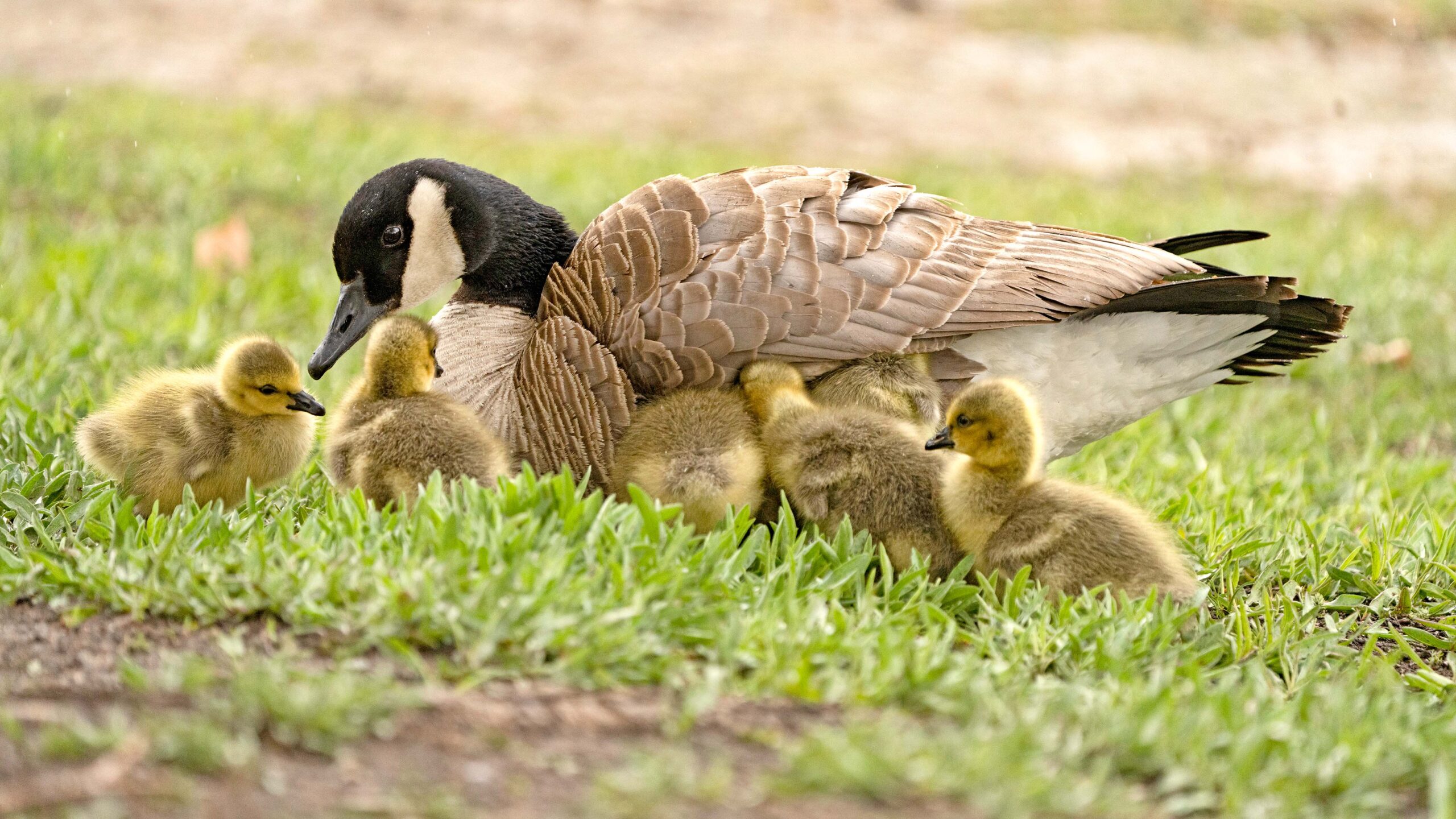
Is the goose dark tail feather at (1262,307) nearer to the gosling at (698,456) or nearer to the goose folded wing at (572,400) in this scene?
the gosling at (698,456)

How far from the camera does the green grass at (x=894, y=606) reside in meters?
2.78

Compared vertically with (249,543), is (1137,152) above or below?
above

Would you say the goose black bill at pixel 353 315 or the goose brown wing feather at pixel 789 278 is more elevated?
the goose brown wing feather at pixel 789 278

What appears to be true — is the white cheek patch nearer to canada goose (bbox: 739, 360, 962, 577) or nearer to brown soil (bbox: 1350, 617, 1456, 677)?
canada goose (bbox: 739, 360, 962, 577)

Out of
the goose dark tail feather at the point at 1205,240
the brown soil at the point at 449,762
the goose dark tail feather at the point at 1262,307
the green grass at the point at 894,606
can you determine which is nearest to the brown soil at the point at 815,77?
the green grass at the point at 894,606

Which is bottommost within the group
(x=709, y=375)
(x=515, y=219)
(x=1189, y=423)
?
(x=1189, y=423)

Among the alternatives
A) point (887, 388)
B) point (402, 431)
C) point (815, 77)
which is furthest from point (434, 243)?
point (815, 77)

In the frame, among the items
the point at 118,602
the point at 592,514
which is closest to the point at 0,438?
the point at 118,602

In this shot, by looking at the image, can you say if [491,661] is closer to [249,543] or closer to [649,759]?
[649,759]

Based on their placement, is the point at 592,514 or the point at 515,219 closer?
the point at 592,514

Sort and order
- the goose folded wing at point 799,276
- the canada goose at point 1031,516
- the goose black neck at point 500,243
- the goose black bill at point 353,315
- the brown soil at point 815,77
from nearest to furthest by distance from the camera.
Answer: the canada goose at point 1031,516 → the goose folded wing at point 799,276 → the goose black bill at point 353,315 → the goose black neck at point 500,243 → the brown soil at point 815,77

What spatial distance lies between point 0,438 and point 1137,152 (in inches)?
400

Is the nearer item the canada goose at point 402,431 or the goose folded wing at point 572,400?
the canada goose at point 402,431

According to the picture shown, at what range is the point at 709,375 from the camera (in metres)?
4.09
